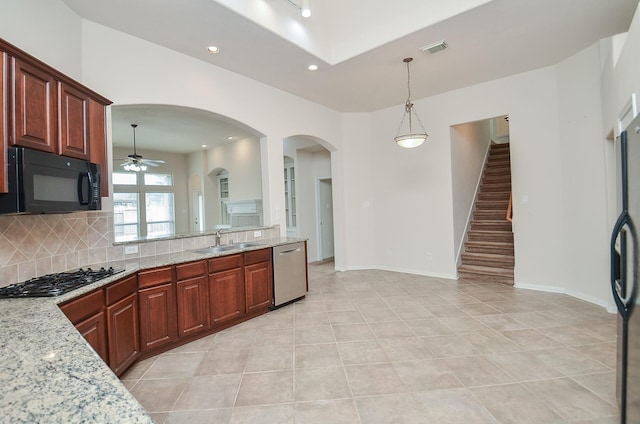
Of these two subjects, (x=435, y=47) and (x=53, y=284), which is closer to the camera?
(x=53, y=284)

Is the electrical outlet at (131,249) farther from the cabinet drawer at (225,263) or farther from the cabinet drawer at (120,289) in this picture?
the cabinet drawer at (225,263)

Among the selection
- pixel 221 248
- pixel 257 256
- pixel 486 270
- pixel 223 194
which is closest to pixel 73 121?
pixel 221 248

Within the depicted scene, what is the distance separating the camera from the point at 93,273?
2.33 meters

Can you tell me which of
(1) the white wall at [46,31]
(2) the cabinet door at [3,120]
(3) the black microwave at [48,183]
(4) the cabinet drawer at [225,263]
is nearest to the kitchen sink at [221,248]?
(4) the cabinet drawer at [225,263]

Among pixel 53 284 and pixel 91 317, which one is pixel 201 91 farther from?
pixel 91 317

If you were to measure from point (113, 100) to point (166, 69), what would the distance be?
72 centimetres

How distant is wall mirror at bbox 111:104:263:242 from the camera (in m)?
6.96

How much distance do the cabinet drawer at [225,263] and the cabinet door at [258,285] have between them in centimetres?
15

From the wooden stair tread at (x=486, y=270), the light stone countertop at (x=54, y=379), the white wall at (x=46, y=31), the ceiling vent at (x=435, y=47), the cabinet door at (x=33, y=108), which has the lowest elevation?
the wooden stair tread at (x=486, y=270)

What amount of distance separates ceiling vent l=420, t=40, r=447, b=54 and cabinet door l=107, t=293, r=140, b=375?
13.1 feet

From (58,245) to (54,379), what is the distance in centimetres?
211

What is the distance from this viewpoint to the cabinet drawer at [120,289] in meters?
2.23

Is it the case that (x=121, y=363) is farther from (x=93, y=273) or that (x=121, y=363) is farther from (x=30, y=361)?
(x=30, y=361)

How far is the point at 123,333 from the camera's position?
7.89 ft
